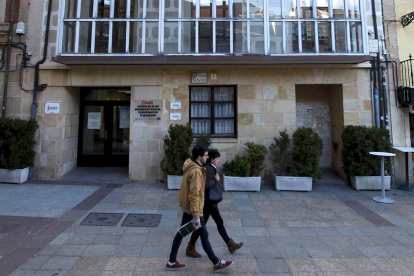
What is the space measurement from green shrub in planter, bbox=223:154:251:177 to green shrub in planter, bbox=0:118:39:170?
5.98 metres

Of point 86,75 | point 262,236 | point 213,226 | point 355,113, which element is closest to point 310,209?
point 262,236

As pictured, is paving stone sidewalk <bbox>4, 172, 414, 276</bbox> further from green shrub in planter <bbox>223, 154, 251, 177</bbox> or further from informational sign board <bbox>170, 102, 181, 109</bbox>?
Result: informational sign board <bbox>170, 102, 181, 109</bbox>

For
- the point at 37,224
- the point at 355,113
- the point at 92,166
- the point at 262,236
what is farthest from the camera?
the point at 92,166

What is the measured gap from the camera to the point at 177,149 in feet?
23.8

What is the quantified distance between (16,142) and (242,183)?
6739 millimetres

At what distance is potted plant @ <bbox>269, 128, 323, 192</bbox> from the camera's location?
7.21 meters

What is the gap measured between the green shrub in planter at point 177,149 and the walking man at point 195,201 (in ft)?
12.7

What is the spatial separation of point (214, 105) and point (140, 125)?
2513mm

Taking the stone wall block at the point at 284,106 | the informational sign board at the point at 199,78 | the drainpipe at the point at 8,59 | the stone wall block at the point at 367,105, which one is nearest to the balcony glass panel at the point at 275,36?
the stone wall block at the point at 284,106

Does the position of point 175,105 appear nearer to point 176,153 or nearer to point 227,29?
point 176,153

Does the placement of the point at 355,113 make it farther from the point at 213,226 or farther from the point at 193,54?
the point at 213,226

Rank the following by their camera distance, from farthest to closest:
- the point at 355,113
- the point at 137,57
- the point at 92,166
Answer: the point at 92,166
the point at 355,113
the point at 137,57

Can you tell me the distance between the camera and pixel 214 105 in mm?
8539

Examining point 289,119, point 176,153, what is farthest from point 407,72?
point 176,153
